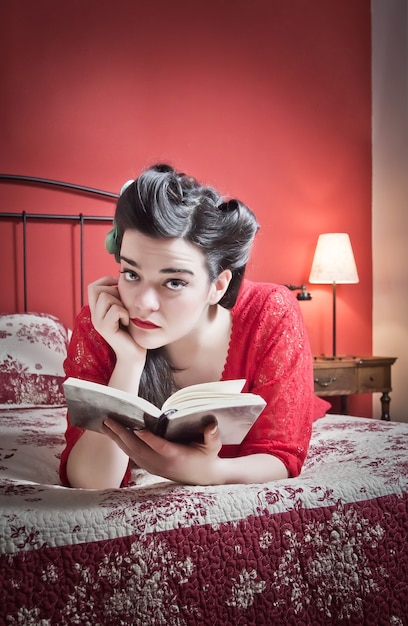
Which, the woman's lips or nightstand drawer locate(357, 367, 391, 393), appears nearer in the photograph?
the woman's lips

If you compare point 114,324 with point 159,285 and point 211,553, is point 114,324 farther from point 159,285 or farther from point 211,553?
point 211,553

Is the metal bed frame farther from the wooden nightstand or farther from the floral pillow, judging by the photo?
the wooden nightstand

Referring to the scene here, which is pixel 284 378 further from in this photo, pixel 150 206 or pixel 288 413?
pixel 150 206

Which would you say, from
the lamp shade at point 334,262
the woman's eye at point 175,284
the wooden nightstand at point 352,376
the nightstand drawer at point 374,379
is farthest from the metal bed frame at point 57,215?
the woman's eye at point 175,284

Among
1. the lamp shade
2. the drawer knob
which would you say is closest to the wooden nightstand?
the drawer knob

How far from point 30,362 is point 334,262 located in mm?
1695

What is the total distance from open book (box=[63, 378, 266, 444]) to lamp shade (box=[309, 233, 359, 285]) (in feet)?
8.38

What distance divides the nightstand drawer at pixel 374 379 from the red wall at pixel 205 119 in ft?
1.39

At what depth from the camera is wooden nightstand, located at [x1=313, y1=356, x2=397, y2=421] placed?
3.27m

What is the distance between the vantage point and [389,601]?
1.02 metres

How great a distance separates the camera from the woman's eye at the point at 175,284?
3.92ft

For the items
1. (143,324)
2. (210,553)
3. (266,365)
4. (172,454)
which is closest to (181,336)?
(143,324)

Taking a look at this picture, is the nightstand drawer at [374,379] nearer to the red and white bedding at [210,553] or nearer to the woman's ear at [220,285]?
the woman's ear at [220,285]

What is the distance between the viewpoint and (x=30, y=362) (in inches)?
98.3
